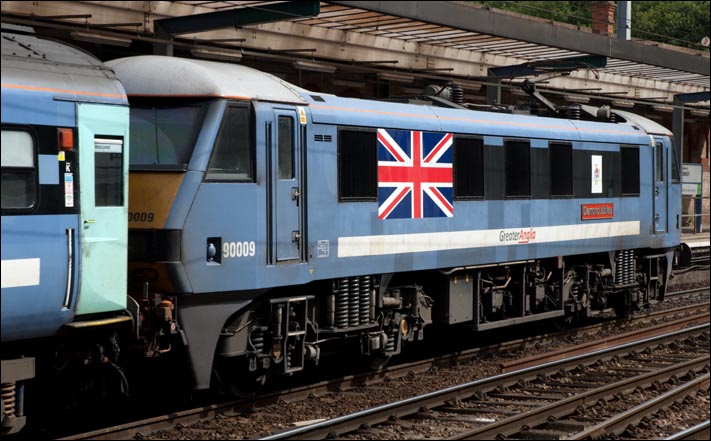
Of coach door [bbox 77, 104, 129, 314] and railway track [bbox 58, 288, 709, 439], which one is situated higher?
coach door [bbox 77, 104, 129, 314]

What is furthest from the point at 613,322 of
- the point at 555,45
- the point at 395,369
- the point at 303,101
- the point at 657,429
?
the point at 303,101

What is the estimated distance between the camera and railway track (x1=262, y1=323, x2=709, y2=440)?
35.7 ft

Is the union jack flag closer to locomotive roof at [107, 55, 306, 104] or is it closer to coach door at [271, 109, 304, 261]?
coach door at [271, 109, 304, 261]

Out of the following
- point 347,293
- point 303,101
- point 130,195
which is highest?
point 303,101

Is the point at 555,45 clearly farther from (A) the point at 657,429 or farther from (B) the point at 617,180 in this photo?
(A) the point at 657,429

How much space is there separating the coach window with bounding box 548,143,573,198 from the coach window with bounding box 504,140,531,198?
0.69m

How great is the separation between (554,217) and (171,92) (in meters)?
7.47

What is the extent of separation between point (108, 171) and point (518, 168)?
7.51 metres

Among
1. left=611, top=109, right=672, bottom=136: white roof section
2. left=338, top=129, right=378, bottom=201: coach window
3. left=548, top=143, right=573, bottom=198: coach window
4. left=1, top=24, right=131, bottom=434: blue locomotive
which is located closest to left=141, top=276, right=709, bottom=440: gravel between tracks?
left=1, top=24, right=131, bottom=434: blue locomotive

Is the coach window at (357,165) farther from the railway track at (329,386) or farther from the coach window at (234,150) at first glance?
the railway track at (329,386)

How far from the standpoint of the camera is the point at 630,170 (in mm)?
18438

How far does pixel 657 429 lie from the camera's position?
1156 cm

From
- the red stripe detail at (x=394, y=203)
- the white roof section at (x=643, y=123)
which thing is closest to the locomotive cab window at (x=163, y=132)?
the red stripe detail at (x=394, y=203)

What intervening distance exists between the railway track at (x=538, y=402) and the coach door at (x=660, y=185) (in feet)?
12.6
